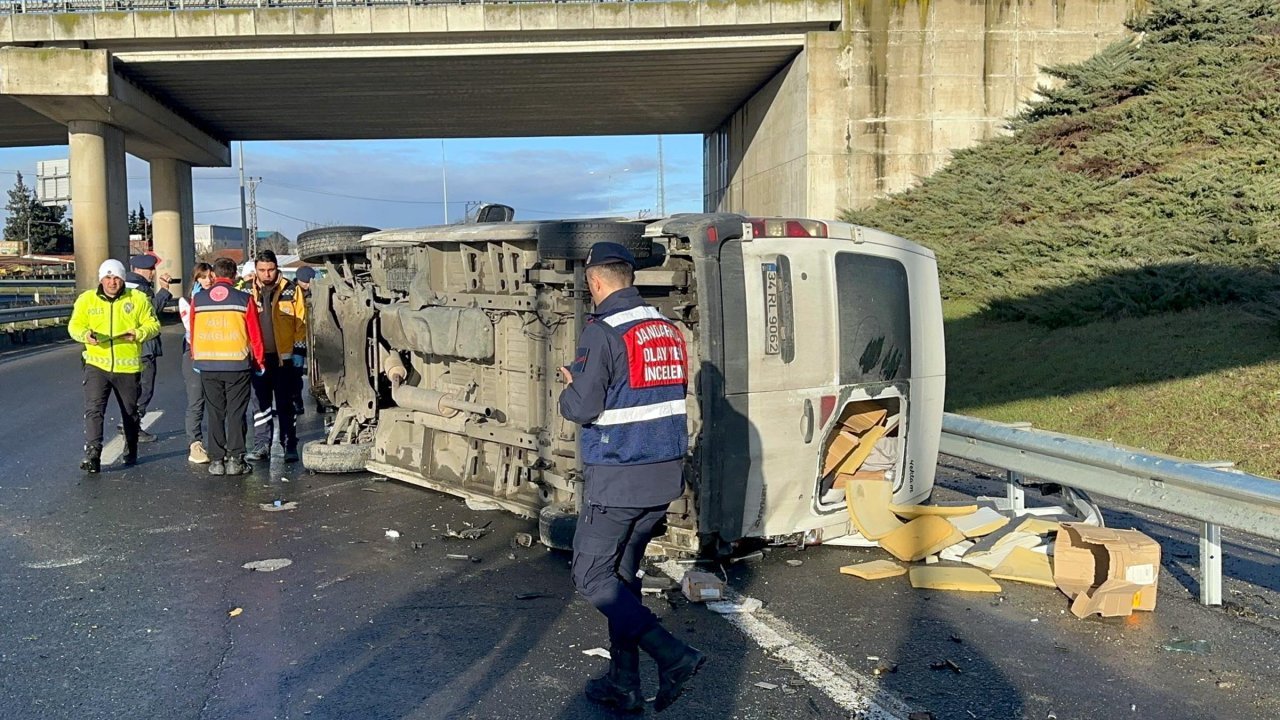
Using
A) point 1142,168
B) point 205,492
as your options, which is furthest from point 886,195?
point 205,492

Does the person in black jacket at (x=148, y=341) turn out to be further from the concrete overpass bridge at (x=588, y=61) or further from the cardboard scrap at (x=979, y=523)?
the concrete overpass bridge at (x=588, y=61)

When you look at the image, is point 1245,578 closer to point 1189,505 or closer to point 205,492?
point 1189,505

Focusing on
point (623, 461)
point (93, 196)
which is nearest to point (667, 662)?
point (623, 461)

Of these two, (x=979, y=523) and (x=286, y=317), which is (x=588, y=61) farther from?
(x=979, y=523)

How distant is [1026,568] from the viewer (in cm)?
523

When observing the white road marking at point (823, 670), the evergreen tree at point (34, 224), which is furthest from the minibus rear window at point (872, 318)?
the evergreen tree at point (34, 224)

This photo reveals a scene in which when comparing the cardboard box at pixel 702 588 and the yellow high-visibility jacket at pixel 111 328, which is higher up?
the yellow high-visibility jacket at pixel 111 328

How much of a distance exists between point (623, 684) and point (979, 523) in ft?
9.43

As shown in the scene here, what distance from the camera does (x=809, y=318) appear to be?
5.29 meters

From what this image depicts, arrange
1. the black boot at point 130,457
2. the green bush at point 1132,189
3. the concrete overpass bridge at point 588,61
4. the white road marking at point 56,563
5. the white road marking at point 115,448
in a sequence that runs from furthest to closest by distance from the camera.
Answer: the concrete overpass bridge at point 588,61
the green bush at point 1132,189
the white road marking at point 115,448
the black boot at point 130,457
the white road marking at point 56,563

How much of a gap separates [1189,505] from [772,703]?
235cm

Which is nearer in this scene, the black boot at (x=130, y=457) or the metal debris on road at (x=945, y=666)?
the metal debris on road at (x=945, y=666)

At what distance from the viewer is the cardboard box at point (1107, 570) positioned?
4.65 meters

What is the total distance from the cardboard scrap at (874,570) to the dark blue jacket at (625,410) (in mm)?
1958
